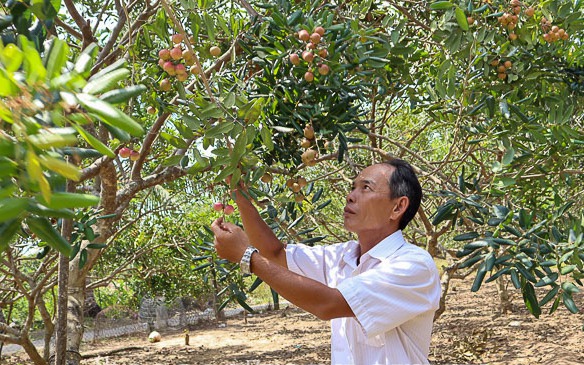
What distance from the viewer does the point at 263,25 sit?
265 centimetres

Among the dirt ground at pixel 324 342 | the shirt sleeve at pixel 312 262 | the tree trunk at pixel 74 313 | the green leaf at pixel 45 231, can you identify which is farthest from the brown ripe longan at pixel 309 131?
the dirt ground at pixel 324 342

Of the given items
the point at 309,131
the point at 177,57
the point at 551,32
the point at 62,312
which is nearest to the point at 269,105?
the point at 309,131

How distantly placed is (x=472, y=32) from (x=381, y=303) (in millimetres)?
1992

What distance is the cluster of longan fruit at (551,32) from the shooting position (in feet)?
11.3

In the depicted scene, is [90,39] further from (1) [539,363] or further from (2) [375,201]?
(1) [539,363]

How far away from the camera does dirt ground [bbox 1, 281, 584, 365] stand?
8406 mm

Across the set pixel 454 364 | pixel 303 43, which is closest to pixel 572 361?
pixel 454 364

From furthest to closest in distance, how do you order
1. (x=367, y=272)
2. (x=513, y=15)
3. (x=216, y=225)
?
1. (x=513, y=15)
2. (x=216, y=225)
3. (x=367, y=272)

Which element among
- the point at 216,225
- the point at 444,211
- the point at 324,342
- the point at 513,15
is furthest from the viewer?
the point at 324,342

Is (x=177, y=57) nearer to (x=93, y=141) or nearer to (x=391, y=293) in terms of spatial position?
(x=391, y=293)

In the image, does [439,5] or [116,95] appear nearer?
[116,95]

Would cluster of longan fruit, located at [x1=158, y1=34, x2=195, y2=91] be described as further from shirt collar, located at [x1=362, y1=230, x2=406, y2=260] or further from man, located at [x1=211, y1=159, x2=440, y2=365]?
shirt collar, located at [x1=362, y1=230, x2=406, y2=260]

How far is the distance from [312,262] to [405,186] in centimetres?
48

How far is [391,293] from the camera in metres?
1.90
